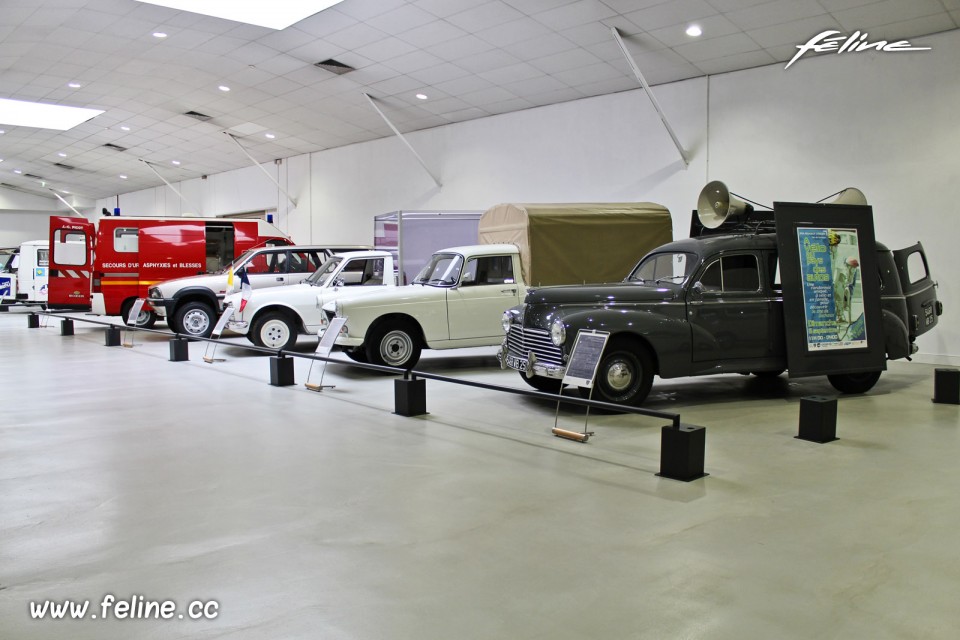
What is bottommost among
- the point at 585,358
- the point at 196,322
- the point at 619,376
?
the point at 619,376

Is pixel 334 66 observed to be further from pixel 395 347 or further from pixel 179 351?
pixel 395 347

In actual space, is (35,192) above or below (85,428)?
above

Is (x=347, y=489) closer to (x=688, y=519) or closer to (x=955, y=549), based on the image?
(x=688, y=519)

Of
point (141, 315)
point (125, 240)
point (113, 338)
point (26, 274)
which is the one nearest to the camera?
point (113, 338)

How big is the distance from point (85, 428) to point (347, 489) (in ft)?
10.5

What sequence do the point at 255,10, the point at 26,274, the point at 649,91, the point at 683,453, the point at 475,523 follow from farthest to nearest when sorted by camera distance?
1. the point at 26,274
2. the point at 255,10
3. the point at 649,91
4. the point at 683,453
5. the point at 475,523

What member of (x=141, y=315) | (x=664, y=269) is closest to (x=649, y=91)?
(x=664, y=269)

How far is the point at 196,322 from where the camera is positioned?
1274cm

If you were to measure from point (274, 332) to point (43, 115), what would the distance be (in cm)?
1869

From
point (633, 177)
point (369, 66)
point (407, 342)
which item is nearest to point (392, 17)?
point (369, 66)

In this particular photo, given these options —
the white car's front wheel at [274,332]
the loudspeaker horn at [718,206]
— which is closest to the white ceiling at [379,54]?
A: the loudspeaker horn at [718,206]

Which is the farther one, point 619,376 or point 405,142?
point 405,142

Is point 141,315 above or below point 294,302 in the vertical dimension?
below

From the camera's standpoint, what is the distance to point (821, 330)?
7172 mm
